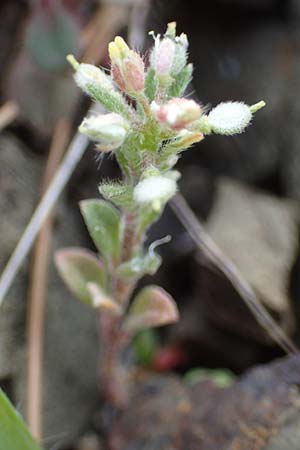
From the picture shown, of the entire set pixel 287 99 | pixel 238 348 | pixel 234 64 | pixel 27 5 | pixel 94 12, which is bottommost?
pixel 238 348

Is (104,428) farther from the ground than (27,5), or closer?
closer

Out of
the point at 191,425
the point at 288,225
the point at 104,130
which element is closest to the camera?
the point at 104,130

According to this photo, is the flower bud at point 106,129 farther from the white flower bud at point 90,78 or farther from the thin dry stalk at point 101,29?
the thin dry stalk at point 101,29

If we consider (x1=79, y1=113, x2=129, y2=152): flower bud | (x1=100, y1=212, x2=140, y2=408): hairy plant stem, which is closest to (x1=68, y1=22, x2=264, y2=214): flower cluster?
(x1=79, y1=113, x2=129, y2=152): flower bud

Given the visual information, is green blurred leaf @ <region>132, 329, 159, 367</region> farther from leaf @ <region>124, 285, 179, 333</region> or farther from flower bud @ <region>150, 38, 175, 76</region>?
flower bud @ <region>150, 38, 175, 76</region>

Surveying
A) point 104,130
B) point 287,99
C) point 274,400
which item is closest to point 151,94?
point 104,130

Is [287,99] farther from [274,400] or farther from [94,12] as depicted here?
[274,400]

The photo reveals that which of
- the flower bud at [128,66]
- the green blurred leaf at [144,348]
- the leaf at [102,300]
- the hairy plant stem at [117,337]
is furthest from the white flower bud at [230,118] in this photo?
the green blurred leaf at [144,348]
